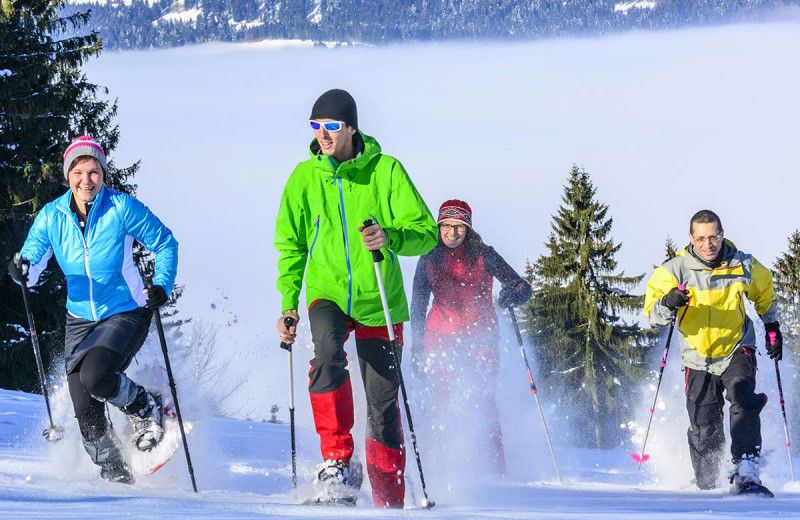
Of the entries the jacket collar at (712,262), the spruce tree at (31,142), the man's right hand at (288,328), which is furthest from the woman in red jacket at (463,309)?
the spruce tree at (31,142)

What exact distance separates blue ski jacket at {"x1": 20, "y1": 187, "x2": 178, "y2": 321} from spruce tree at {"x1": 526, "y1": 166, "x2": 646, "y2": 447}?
3195cm

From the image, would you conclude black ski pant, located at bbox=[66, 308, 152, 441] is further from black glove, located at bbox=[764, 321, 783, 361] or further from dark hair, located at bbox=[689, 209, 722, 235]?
black glove, located at bbox=[764, 321, 783, 361]

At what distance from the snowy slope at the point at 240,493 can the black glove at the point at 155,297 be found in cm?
103

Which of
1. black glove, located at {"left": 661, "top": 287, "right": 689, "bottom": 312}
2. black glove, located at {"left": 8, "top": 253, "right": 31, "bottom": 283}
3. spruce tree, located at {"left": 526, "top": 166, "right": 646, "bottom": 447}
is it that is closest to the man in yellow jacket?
black glove, located at {"left": 661, "top": 287, "right": 689, "bottom": 312}

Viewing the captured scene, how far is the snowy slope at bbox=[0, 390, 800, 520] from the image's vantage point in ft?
14.3

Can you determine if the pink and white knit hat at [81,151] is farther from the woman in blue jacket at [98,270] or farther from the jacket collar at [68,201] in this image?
the jacket collar at [68,201]

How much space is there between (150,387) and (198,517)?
2944 millimetres

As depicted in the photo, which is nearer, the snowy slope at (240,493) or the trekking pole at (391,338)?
the snowy slope at (240,493)

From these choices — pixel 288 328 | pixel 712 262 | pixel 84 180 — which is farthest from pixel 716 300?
pixel 84 180

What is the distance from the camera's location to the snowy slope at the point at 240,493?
436 cm

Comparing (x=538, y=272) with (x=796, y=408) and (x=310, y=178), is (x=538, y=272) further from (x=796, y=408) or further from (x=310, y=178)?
(x=310, y=178)

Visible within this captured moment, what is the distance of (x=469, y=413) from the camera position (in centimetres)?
923

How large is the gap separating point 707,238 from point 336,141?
3.06 metres

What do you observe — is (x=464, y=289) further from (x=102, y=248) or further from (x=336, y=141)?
(x=102, y=248)
